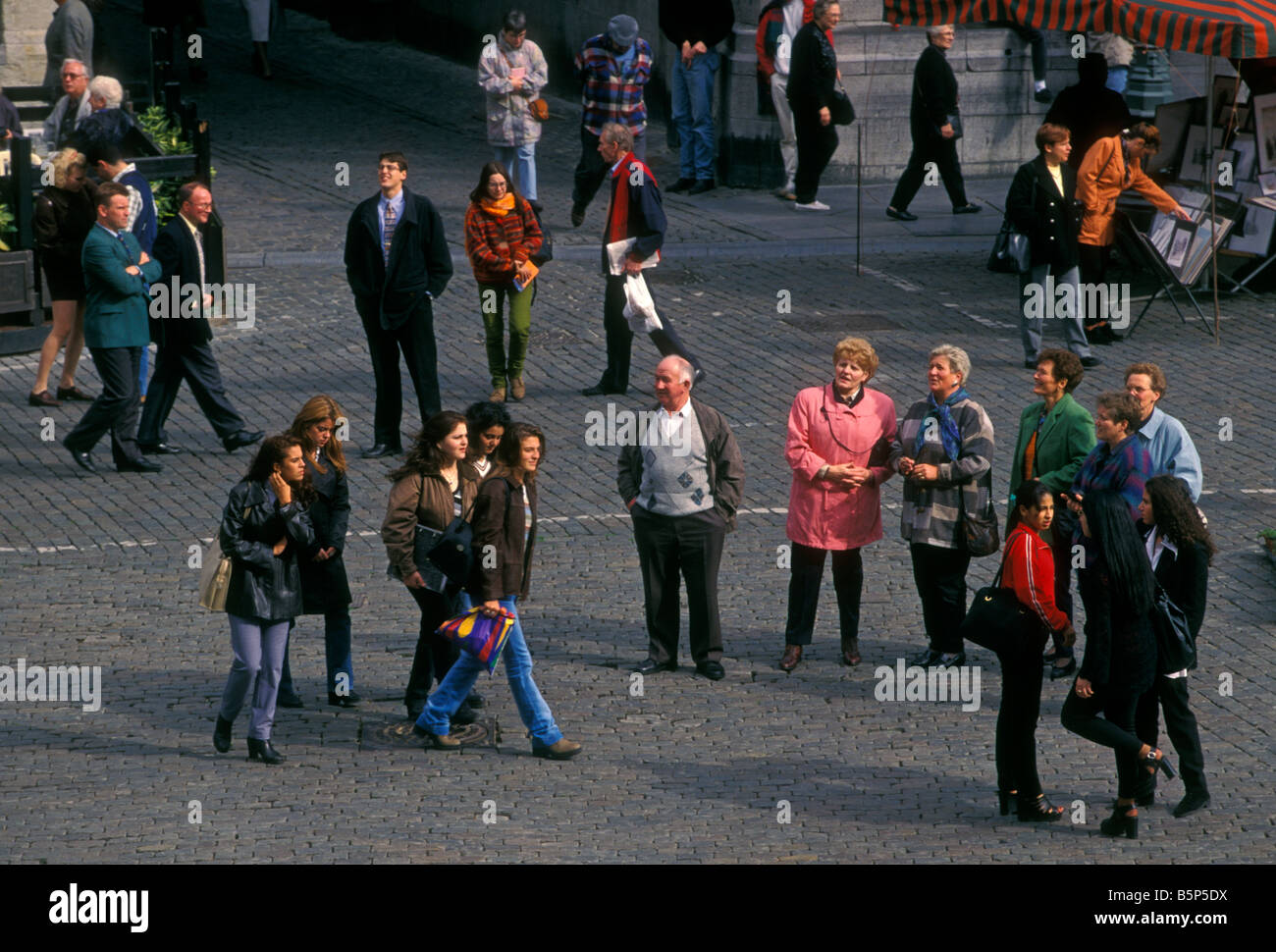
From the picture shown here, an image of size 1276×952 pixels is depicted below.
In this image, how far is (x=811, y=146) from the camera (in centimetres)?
2044

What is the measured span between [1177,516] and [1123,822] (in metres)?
1.23

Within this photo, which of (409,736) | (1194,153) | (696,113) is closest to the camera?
(409,736)

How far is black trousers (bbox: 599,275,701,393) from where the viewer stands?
1443 cm

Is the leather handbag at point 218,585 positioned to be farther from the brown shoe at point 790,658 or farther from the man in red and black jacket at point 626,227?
the man in red and black jacket at point 626,227

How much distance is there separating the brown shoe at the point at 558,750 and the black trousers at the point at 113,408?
5157 mm

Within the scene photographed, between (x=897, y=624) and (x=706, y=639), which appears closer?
(x=706, y=639)

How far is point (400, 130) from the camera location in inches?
970

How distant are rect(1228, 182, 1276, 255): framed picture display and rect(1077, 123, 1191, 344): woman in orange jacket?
1826 mm

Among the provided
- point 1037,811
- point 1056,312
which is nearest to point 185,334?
point 1056,312

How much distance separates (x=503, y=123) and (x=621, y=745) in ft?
39.5

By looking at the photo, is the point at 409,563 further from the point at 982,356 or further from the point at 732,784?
the point at 982,356

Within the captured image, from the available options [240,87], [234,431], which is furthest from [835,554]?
[240,87]

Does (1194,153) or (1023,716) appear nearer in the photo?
(1023,716)

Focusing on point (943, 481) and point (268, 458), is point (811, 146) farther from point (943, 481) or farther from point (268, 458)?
point (268, 458)
